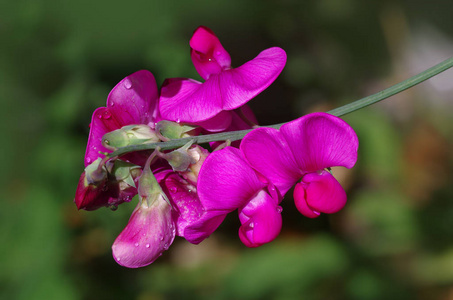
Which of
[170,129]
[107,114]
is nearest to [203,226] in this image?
[170,129]

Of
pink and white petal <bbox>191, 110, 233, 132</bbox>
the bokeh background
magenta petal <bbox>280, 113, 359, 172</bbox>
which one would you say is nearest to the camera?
magenta petal <bbox>280, 113, 359, 172</bbox>

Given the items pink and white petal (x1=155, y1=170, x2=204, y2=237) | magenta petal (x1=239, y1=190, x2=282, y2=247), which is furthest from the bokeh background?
magenta petal (x1=239, y1=190, x2=282, y2=247)

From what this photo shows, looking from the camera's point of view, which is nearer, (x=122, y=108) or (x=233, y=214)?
(x=122, y=108)

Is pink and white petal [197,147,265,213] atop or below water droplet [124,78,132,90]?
below

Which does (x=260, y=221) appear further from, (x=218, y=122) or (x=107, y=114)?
(x=107, y=114)

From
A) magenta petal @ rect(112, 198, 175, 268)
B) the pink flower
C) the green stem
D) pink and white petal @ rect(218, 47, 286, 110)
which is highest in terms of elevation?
the pink flower

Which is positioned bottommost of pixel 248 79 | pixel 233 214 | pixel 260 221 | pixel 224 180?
pixel 233 214

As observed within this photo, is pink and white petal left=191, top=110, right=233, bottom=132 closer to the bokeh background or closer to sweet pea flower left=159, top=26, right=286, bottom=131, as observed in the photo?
sweet pea flower left=159, top=26, right=286, bottom=131

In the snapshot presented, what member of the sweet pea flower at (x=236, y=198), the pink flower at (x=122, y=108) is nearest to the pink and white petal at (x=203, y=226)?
the sweet pea flower at (x=236, y=198)

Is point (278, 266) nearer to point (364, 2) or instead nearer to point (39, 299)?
point (39, 299)
